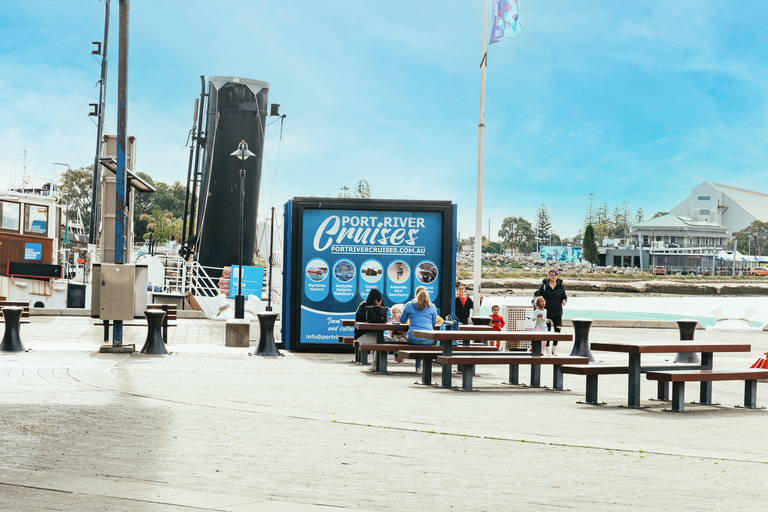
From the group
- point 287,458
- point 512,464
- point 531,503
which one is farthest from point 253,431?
point 531,503

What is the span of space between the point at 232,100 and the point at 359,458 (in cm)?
2723

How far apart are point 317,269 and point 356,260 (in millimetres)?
800

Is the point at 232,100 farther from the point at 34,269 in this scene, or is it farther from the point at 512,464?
the point at 512,464

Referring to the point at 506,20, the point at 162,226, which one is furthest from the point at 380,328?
the point at 162,226

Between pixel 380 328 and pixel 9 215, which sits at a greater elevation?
pixel 9 215

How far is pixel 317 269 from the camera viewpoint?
15969 mm

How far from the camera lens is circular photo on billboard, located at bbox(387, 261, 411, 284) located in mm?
16000

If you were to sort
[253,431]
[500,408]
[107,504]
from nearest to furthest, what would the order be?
[107,504] → [253,431] → [500,408]

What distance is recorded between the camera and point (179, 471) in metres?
5.17

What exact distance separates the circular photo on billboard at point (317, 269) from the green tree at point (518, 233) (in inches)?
6634

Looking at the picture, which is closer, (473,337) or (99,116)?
(473,337)

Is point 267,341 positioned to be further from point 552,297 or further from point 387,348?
point 552,297

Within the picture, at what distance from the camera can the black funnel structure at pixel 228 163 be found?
3122 centimetres

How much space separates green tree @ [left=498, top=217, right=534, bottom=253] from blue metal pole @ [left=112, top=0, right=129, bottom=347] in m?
170
